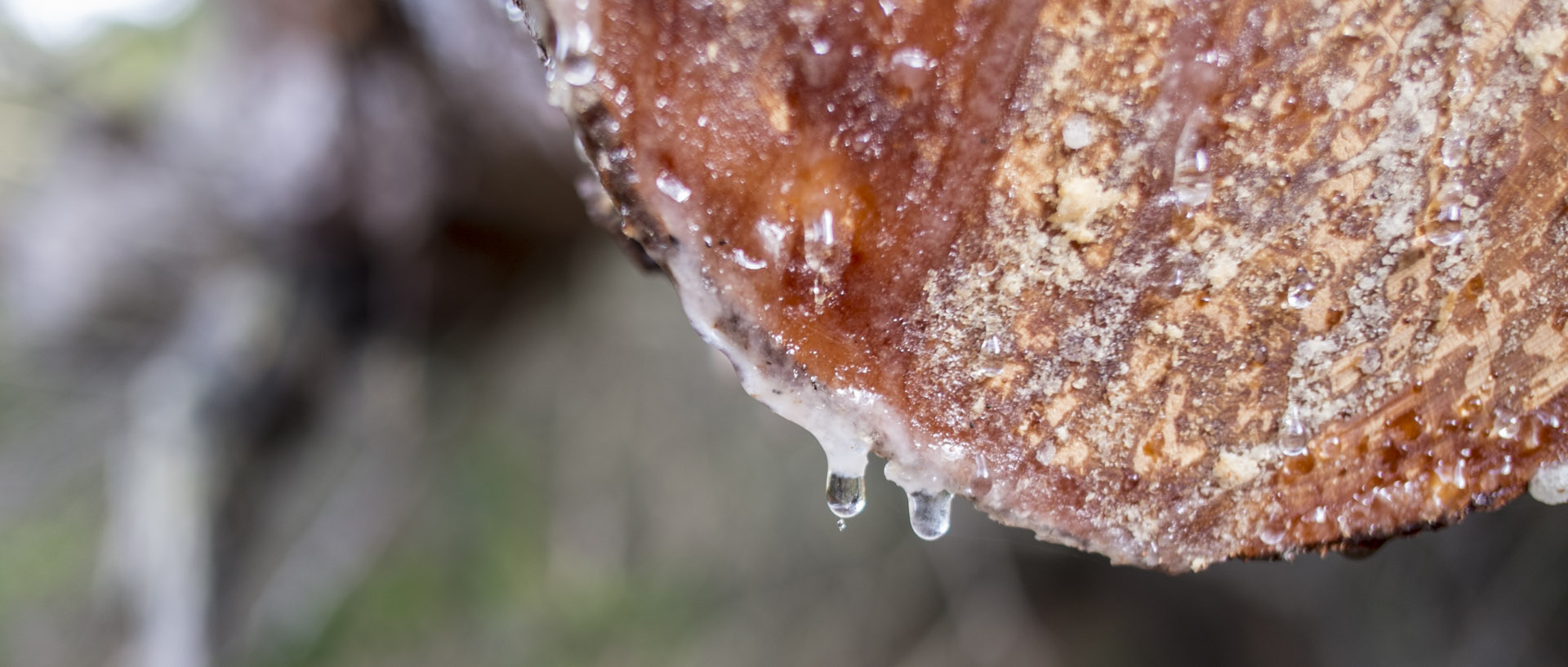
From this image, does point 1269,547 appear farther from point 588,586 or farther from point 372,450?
point 372,450

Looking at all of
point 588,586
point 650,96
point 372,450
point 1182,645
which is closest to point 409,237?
point 372,450

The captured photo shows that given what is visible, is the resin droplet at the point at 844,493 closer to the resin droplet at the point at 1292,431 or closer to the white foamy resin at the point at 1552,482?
the resin droplet at the point at 1292,431

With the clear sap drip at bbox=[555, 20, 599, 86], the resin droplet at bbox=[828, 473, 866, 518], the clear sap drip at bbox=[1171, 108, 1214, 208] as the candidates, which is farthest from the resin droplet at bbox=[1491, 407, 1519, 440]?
the clear sap drip at bbox=[555, 20, 599, 86]

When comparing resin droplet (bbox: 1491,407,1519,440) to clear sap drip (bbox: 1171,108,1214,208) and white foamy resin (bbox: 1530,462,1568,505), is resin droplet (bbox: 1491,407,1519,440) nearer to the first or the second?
white foamy resin (bbox: 1530,462,1568,505)

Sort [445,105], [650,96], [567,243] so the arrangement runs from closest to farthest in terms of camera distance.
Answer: [650,96], [445,105], [567,243]

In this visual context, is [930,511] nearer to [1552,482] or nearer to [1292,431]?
[1292,431]

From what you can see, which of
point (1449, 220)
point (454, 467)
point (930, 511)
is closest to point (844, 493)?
point (930, 511)
